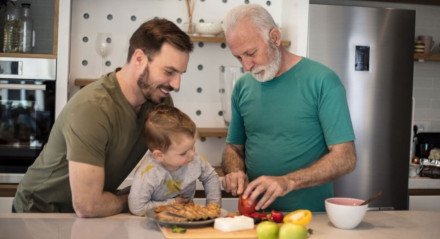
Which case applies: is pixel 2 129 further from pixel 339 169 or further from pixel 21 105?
pixel 339 169

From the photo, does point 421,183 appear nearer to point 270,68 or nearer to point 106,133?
point 270,68

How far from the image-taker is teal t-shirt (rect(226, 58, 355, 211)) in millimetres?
2533

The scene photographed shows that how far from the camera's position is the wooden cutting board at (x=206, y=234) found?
1.88m

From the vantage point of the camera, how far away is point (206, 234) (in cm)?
192

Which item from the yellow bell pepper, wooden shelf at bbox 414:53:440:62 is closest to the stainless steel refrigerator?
wooden shelf at bbox 414:53:440:62

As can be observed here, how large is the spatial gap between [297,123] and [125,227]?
3.02ft

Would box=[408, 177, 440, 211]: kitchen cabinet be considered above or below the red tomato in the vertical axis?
below

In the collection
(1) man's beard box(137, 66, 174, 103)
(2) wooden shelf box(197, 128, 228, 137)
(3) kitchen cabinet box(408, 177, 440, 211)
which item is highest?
(1) man's beard box(137, 66, 174, 103)

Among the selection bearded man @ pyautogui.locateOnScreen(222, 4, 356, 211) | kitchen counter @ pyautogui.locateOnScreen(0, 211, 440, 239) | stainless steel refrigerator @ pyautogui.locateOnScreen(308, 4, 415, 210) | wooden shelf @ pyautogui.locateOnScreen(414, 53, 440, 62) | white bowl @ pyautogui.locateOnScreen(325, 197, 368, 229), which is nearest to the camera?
kitchen counter @ pyautogui.locateOnScreen(0, 211, 440, 239)

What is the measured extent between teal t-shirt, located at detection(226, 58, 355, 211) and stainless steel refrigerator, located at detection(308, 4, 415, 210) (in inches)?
61.9

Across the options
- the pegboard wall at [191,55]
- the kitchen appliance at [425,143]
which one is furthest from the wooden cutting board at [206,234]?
the kitchen appliance at [425,143]

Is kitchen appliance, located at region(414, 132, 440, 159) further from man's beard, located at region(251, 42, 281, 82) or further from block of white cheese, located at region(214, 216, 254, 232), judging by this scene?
block of white cheese, located at region(214, 216, 254, 232)

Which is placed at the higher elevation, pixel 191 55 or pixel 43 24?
pixel 43 24

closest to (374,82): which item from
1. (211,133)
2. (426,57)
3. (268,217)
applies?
(426,57)
